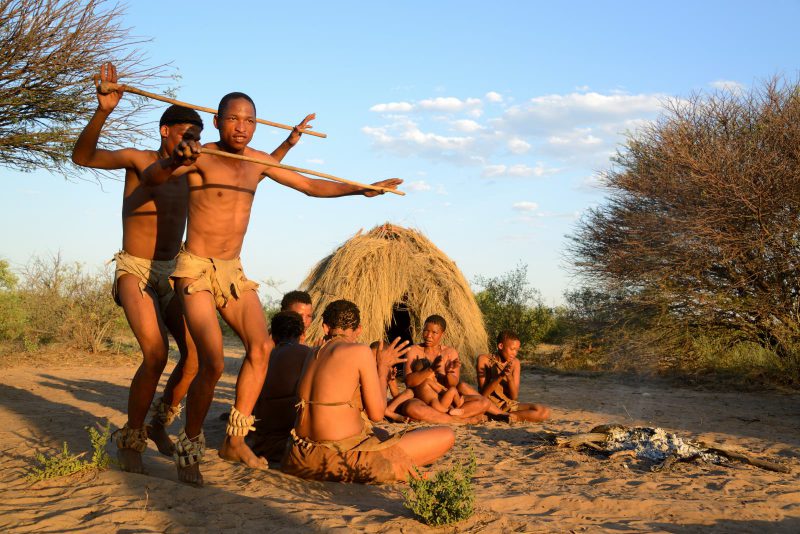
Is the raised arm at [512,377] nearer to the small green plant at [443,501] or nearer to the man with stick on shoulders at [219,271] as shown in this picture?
the man with stick on shoulders at [219,271]

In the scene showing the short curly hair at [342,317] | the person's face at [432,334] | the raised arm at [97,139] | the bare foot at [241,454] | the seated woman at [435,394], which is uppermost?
the raised arm at [97,139]

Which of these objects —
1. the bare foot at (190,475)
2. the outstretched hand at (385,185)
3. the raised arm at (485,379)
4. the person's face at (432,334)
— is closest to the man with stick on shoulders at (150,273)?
the bare foot at (190,475)

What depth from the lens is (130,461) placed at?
4223 mm

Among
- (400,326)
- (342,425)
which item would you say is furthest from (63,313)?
(342,425)

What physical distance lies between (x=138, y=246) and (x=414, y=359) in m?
3.79

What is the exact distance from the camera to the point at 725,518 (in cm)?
368

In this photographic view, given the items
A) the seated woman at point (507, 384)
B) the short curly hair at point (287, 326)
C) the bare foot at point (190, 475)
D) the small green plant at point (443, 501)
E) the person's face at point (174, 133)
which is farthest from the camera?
the seated woman at point (507, 384)

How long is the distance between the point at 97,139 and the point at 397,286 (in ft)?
21.3

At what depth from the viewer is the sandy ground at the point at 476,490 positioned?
338cm

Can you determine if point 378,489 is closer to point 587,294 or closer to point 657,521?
point 657,521

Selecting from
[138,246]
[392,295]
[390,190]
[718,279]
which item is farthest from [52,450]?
[718,279]

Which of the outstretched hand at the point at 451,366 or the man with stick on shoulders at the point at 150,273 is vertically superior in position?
the man with stick on shoulders at the point at 150,273

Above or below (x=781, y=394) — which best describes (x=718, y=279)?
above

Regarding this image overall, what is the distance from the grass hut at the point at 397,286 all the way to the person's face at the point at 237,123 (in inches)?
219
